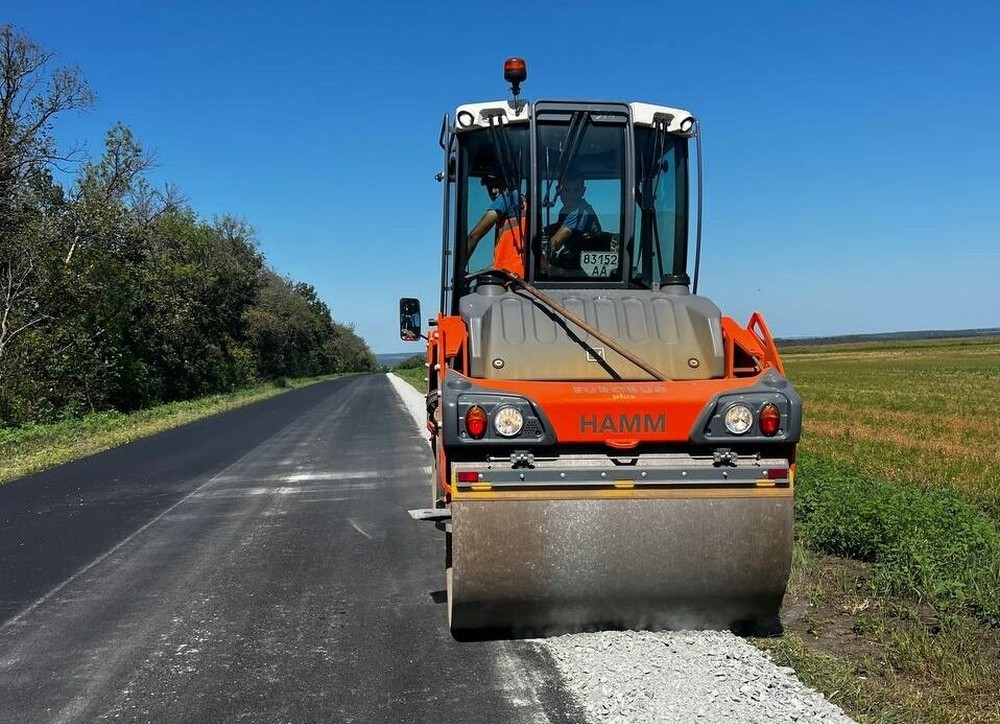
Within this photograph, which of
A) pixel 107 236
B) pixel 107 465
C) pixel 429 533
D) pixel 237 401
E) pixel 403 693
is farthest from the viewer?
pixel 237 401

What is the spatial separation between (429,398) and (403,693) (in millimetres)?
2278

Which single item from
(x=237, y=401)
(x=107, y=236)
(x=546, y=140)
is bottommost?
(x=237, y=401)

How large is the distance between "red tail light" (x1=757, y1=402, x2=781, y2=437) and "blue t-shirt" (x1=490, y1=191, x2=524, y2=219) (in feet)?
7.65

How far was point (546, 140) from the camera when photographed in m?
5.54

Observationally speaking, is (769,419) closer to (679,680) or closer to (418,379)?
(679,680)

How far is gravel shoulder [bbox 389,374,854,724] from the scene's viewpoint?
11.4 ft

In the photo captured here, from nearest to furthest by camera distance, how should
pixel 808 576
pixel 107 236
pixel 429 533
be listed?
1. pixel 808 576
2. pixel 429 533
3. pixel 107 236

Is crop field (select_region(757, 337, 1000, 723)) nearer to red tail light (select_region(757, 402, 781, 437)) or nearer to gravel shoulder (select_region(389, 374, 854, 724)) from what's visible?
gravel shoulder (select_region(389, 374, 854, 724))

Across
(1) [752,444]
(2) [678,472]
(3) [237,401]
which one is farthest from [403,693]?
(3) [237,401]

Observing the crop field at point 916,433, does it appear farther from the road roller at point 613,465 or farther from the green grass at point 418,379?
the green grass at point 418,379

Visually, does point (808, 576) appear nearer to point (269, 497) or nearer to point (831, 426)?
point (269, 497)

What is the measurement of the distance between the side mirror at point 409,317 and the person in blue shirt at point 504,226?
83cm

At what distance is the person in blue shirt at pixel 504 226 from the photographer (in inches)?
222

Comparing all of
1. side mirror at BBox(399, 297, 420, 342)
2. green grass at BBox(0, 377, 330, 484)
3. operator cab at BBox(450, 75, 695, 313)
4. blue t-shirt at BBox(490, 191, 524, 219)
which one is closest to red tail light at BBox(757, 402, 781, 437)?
operator cab at BBox(450, 75, 695, 313)
